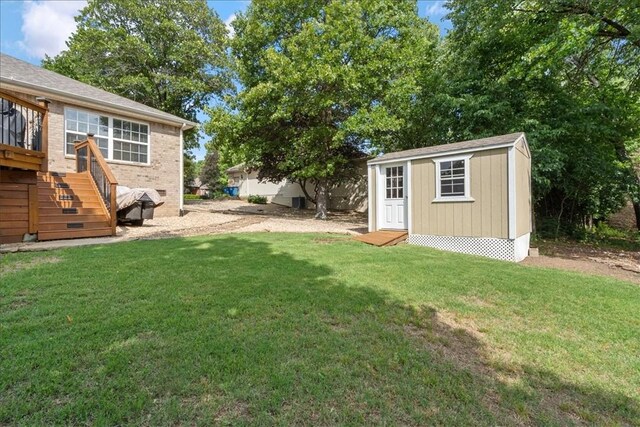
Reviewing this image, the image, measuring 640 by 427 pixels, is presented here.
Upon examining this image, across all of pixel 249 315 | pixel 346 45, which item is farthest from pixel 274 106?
pixel 249 315

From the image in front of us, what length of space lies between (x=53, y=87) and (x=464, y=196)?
1274 cm

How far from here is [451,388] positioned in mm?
2262

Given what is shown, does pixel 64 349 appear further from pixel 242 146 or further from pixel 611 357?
pixel 242 146

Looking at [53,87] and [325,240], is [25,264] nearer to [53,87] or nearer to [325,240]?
[325,240]

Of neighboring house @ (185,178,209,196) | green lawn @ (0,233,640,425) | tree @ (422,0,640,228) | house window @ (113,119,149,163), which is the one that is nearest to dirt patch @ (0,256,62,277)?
green lawn @ (0,233,640,425)

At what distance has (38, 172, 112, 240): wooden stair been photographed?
23.8ft

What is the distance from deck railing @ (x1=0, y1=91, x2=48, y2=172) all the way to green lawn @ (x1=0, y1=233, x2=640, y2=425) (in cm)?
252

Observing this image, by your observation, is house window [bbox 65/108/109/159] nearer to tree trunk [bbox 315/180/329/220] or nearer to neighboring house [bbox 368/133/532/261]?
tree trunk [bbox 315/180/329/220]

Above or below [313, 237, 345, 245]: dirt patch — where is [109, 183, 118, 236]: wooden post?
above

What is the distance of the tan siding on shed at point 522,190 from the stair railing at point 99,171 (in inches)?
383

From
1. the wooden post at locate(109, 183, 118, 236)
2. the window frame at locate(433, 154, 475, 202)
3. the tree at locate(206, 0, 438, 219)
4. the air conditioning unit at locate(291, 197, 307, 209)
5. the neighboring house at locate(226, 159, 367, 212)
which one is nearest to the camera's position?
the window frame at locate(433, 154, 475, 202)

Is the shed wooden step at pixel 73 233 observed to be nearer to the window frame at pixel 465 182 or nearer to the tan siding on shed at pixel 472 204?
the tan siding on shed at pixel 472 204

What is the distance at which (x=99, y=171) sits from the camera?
8.99 meters

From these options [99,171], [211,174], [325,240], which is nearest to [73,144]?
[99,171]
